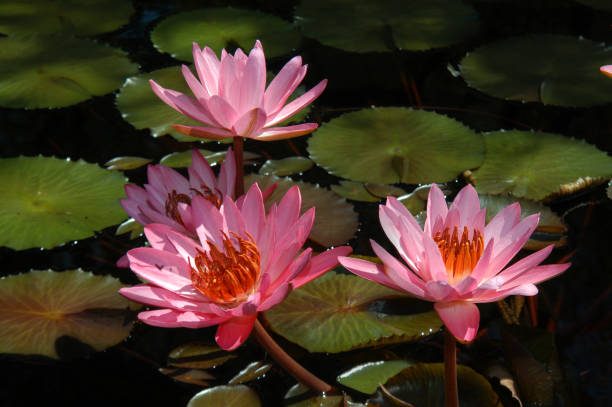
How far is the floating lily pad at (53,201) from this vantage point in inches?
69.3

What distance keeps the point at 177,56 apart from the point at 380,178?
1.21 metres

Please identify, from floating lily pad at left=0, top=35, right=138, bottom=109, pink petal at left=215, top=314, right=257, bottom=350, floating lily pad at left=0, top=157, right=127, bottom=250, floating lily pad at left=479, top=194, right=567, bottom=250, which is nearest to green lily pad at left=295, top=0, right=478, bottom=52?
floating lily pad at left=0, top=35, right=138, bottom=109

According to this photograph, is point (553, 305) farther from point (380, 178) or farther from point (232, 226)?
point (232, 226)

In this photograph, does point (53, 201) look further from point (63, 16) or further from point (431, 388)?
point (63, 16)

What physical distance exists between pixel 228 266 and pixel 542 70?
6.28 feet

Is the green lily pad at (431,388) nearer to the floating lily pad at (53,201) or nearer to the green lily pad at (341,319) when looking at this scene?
the green lily pad at (341,319)

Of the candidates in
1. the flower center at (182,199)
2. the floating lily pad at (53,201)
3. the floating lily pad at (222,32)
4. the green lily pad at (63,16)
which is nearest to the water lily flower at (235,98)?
the flower center at (182,199)

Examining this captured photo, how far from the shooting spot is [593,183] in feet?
6.19

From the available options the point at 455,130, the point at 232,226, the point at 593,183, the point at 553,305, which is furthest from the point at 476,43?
the point at 232,226

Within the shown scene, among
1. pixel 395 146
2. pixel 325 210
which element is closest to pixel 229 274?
pixel 325 210

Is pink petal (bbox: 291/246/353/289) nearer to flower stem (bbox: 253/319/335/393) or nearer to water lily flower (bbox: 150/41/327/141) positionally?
flower stem (bbox: 253/319/335/393)

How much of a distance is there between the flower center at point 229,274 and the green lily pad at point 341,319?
32cm

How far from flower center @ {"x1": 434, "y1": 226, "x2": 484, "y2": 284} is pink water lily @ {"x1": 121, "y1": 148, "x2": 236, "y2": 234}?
1.70 feet

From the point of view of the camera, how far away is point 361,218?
Answer: 72.6 inches
